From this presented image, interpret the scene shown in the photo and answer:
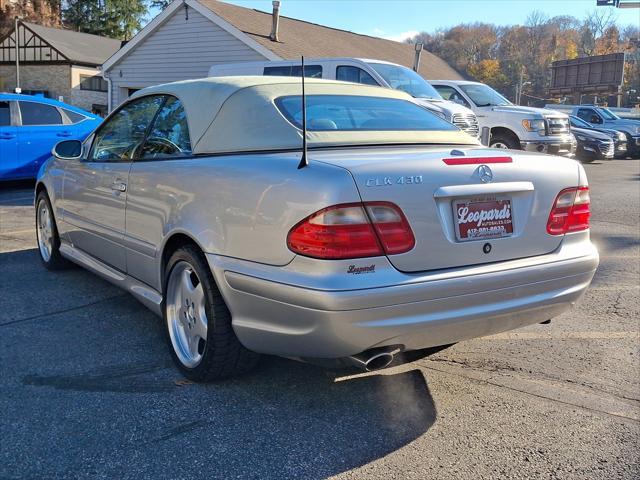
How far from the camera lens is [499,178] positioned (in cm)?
304

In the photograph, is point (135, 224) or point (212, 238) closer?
point (212, 238)

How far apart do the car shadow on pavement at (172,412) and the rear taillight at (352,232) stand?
34.0 inches

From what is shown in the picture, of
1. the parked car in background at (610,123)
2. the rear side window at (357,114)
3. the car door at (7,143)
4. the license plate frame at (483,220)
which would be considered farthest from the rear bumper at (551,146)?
the license plate frame at (483,220)

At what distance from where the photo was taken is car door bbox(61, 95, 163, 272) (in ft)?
13.6

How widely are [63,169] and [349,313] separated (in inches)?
135

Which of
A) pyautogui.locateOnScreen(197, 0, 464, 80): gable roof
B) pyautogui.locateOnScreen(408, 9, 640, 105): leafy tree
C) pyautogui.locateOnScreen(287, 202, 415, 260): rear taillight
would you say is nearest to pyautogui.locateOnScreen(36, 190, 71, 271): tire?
pyautogui.locateOnScreen(287, 202, 415, 260): rear taillight

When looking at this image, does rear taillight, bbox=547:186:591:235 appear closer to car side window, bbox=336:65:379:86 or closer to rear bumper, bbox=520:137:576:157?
car side window, bbox=336:65:379:86

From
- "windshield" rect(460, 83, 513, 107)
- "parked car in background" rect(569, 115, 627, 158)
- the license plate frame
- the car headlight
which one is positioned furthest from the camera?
"parked car in background" rect(569, 115, 627, 158)

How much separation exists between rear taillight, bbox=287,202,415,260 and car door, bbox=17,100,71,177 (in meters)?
9.26

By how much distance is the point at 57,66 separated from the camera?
40375 millimetres

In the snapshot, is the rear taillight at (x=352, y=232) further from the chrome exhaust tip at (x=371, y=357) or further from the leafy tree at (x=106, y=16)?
the leafy tree at (x=106, y=16)

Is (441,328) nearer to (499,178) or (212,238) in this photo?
(499,178)

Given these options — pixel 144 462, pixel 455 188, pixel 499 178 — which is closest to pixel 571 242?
pixel 499 178

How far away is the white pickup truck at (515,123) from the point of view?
13422 millimetres
